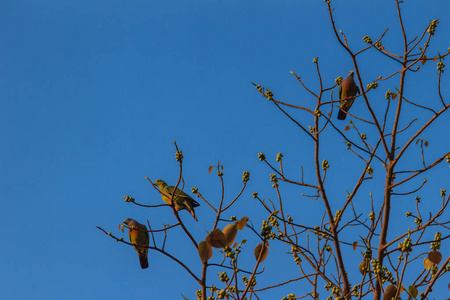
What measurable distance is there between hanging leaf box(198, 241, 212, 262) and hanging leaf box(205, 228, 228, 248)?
0.03 meters

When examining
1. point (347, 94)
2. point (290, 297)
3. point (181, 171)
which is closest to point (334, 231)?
point (290, 297)

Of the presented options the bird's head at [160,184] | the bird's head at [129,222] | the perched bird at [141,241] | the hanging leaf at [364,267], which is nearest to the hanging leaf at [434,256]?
the hanging leaf at [364,267]

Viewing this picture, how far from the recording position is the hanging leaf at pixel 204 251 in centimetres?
250

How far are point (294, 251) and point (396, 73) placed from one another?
1291 mm

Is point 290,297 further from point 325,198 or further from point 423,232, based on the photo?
point 423,232

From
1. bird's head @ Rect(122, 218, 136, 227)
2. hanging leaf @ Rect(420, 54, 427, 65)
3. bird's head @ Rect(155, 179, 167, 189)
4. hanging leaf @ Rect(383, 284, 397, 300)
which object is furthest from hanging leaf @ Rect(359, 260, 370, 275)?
bird's head @ Rect(155, 179, 167, 189)

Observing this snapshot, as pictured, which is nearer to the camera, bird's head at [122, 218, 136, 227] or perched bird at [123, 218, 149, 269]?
perched bird at [123, 218, 149, 269]

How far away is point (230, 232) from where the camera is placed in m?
2.51

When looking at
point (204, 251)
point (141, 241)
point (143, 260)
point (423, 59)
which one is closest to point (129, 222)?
point (143, 260)

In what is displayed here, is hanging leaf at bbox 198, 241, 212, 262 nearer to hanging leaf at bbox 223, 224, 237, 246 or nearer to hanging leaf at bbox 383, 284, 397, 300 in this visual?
hanging leaf at bbox 223, 224, 237, 246

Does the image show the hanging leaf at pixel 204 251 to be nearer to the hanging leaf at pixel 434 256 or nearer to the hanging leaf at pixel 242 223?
the hanging leaf at pixel 242 223

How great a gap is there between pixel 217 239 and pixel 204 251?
0.11 metres

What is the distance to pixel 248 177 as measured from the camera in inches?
114

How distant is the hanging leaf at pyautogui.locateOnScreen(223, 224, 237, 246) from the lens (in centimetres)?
250
